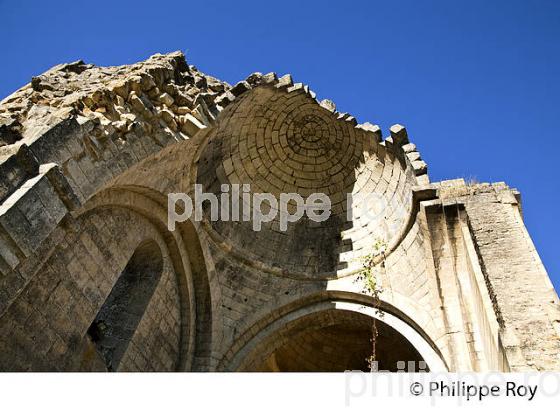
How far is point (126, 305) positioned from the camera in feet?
24.7

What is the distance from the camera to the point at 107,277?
270 inches

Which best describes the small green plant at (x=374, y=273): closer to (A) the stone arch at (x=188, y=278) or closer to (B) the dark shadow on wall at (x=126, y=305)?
(A) the stone arch at (x=188, y=278)

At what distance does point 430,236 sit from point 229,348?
3416mm

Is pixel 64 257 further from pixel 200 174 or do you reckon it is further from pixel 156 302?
pixel 200 174

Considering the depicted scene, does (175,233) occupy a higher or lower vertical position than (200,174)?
lower

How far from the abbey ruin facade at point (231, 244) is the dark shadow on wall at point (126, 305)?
2cm

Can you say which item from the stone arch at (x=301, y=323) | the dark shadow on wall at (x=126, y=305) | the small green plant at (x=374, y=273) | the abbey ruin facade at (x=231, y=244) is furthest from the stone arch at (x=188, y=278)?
the small green plant at (x=374, y=273)

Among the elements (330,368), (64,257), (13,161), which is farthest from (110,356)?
(330,368)

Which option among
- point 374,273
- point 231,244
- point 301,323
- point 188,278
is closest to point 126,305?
point 188,278

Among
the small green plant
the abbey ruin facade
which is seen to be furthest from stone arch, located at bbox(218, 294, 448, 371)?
the small green plant

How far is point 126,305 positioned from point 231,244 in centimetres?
204

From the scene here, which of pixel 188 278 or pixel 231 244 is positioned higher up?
pixel 231 244

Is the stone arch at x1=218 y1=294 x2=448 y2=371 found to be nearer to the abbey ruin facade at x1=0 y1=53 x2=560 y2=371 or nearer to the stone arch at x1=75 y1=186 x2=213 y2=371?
the abbey ruin facade at x1=0 y1=53 x2=560 y2=371

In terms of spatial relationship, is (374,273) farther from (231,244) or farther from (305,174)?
(305,174)
